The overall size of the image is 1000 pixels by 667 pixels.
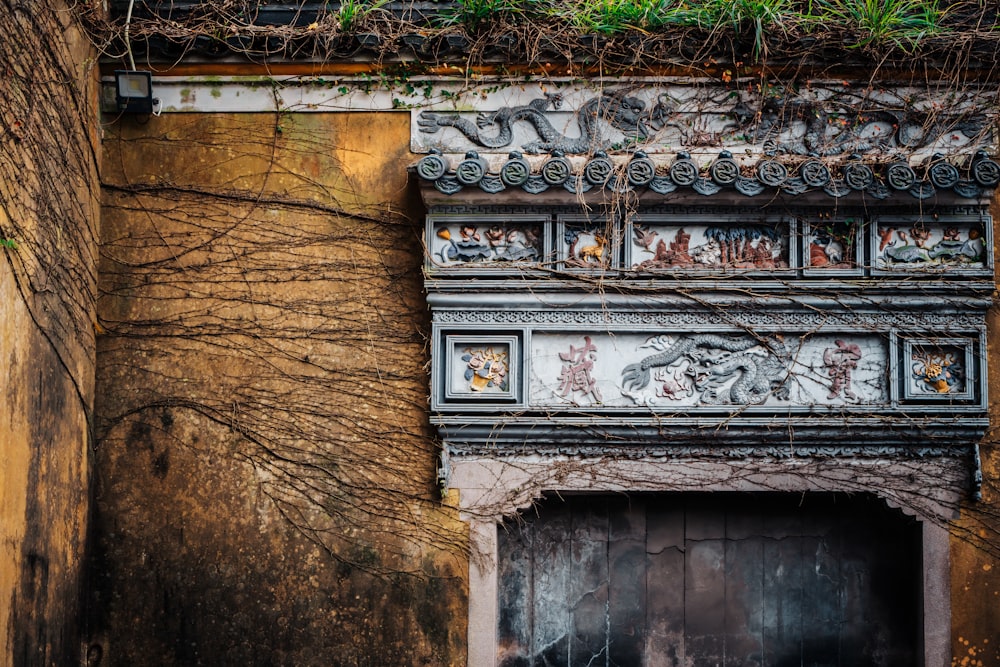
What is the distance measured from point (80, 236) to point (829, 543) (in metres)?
4.12

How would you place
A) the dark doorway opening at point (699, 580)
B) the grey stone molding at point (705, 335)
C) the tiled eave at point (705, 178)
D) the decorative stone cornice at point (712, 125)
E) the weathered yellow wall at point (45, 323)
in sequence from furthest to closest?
the dark doorway opening at point (699, 580)
the decorative stone cornice at point (712, 125)
the grey stone molding at point (705, 335)
the tiled eave at point (705, 178)
the weathered yellow wall at point (45, 323)

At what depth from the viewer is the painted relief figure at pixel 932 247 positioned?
466 centimetres

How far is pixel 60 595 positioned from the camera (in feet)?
14.4

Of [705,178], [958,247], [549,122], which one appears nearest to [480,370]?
[549,122]

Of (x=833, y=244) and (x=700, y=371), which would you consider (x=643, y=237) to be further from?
(x=833, y=244)

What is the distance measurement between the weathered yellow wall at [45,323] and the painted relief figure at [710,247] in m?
2.77

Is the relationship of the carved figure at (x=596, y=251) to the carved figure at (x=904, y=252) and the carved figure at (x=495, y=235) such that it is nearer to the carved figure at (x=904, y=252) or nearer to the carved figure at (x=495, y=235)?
the carved figure at (x=495, y=235)

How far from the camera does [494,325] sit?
4.63 m

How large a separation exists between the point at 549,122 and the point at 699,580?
2502mm

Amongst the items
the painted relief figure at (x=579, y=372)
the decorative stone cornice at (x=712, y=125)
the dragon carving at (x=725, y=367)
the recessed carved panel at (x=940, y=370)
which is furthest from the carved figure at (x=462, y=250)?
the recessed carved panel at (x=940, y=370)

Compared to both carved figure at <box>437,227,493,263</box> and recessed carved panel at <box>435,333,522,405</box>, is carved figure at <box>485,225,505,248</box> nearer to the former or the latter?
carved figure at <box>437,227,493,263</box>

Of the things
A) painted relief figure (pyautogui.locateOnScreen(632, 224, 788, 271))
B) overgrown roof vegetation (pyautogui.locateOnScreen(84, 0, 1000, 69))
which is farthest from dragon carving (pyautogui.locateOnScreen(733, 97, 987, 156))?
Result: painted relief figure (pyautogui.locateOnScreen(632, 224, 788, 271))

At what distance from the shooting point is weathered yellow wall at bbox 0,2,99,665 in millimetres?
4012

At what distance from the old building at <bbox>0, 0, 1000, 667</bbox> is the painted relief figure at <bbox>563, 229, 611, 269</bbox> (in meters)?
0.01
